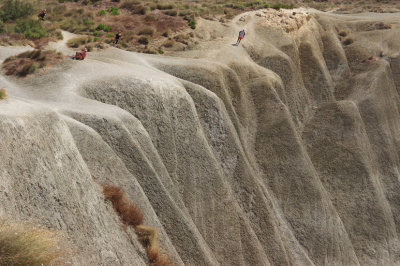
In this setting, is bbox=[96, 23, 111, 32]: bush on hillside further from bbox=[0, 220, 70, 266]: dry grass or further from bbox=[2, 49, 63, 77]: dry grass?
bbox=[0, 220, 70, 266]: dry grass

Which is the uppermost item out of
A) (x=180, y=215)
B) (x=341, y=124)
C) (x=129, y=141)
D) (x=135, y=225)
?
(x=129, y=141)

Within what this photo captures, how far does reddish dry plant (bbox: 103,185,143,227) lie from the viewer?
17984mm

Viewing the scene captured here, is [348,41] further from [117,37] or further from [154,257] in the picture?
[154,257]

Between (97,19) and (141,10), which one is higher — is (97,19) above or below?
below

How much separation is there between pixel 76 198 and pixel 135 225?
3664 millimetres

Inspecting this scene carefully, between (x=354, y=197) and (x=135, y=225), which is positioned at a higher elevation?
(x=135, y=225)

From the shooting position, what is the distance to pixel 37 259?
10992mm


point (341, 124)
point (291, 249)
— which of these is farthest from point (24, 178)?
point (341, 124)

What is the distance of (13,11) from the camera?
41281 mm

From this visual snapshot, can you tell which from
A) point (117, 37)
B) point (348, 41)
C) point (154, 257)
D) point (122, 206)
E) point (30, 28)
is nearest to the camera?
point (154, 257)

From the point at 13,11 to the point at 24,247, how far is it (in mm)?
36906

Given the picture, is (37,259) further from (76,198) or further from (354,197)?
(354,197)

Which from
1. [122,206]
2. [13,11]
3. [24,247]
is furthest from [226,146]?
[13,11]

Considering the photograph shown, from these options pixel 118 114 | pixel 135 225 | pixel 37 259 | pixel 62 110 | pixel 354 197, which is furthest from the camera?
pixel 354 197
